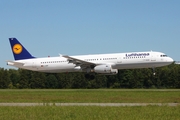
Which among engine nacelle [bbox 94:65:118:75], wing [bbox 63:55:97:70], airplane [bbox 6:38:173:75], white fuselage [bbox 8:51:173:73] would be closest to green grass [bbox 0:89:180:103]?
white fuselage [bbox 8:51:173:73]

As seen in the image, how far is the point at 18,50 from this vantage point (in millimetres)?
62812

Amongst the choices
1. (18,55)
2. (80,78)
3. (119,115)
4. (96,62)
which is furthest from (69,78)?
(119,115)

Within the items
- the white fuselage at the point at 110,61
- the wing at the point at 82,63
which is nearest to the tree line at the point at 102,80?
the white fuselage at the point at 110,61

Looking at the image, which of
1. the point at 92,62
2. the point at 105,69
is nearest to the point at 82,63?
the point at 92,62

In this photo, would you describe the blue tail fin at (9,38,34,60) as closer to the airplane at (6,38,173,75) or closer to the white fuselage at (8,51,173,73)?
the airplane at (6,38,173,75)

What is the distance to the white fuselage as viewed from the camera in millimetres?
52688

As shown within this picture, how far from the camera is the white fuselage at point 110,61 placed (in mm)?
52688

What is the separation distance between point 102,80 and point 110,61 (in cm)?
5310

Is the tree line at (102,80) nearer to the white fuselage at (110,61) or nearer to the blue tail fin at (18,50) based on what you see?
the blue tail fin at (18,50)

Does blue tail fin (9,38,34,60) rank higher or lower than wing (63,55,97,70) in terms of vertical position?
higher

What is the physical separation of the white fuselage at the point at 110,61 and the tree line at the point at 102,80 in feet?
130

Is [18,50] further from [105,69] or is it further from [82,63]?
[105,69]

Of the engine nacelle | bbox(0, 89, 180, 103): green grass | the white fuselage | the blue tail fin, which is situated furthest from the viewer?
the blue tail fin

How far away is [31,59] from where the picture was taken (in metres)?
60.2
